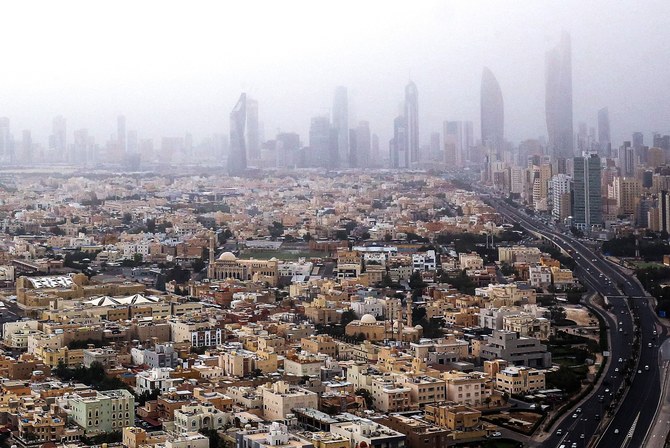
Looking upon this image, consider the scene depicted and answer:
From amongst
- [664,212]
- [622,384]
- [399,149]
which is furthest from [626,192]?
[622,384]

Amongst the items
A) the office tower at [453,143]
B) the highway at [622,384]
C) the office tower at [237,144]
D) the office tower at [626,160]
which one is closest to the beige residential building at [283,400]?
the highway at [622,384]

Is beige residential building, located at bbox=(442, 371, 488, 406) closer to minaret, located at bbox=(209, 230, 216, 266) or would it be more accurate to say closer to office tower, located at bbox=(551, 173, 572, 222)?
minaret, located at bbox=(209, 230, 216, 266)

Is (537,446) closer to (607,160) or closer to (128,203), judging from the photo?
(607,160)

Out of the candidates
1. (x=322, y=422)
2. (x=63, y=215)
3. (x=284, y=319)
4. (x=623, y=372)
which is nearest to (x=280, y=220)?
(x=63, y=215)

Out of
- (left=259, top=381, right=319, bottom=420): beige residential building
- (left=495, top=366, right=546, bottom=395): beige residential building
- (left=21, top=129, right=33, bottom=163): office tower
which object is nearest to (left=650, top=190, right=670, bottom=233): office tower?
(left=495, top=366, right=546, bottom=395): beige residential building

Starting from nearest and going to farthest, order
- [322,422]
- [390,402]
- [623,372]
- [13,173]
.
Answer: [322,422], [390,402], [623,372], [13,173]

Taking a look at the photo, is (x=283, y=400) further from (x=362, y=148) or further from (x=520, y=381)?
(x=362, y=148)
